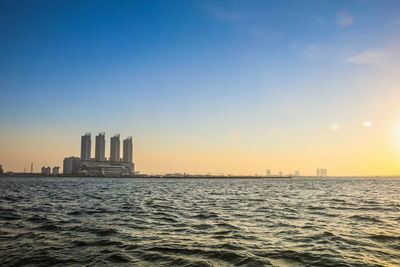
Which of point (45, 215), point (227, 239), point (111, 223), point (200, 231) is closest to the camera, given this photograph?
point (227, 239)

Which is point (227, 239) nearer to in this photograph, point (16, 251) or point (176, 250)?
point (176, 250)

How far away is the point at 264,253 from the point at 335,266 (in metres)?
2.86

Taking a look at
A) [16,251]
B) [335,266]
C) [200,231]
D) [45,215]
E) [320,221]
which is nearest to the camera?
[335,266]

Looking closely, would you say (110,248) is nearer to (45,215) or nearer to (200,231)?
(200,231)

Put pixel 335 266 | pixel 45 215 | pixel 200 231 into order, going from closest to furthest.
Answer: pixel 335 266, pixel 200 231, pixel 45 215

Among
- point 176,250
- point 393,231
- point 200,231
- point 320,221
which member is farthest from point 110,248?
point 393,231

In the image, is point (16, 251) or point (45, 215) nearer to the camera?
point (16, 251)

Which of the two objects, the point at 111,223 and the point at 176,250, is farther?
the point at 111,223

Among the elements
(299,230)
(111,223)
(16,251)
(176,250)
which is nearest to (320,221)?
(299,230)


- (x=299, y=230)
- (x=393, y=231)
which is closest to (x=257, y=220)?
(x=299, y=230)

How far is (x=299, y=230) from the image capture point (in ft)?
56.6

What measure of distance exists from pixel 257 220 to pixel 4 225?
17.3 metres

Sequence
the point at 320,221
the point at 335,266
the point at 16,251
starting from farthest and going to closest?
the point at 320,221 < the point at 16,251 < the point at 335,266

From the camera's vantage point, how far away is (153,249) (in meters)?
12.8
